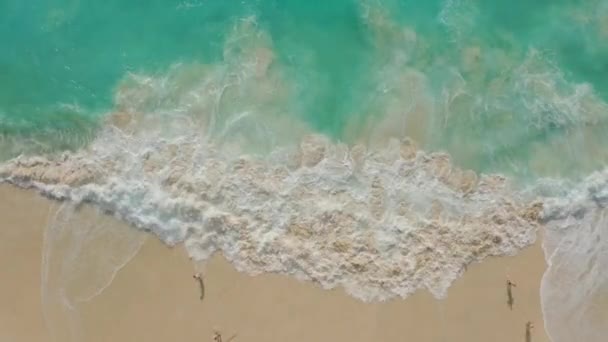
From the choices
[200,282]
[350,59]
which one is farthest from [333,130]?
[200,282]

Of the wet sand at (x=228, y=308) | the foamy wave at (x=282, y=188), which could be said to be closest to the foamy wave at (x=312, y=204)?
the foamy wave at (x=282, y=188)

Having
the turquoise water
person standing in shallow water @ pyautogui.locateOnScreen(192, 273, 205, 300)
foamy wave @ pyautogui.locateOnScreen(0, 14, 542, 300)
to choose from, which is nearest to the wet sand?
person standing in shallow water @ pyautogui.locateOnScreen(192, 273, 205, 300)

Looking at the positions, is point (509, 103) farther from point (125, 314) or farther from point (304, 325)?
point (125, 314)

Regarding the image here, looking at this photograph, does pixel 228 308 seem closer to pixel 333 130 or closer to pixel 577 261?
pixel 333 130

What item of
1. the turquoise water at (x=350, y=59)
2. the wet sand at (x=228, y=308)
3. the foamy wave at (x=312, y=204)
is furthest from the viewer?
the turquoise water at (x=350, y=59)

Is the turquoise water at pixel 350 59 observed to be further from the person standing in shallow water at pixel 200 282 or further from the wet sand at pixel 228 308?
the person standing in shallow water at pixel 200 282

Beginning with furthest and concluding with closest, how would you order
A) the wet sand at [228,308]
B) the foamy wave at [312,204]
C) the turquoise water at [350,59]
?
the turquoise water at [350,59] < the foamy wave at [312,204] < the wet sand at [228,308]

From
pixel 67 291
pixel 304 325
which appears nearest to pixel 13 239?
pixel 67 291
